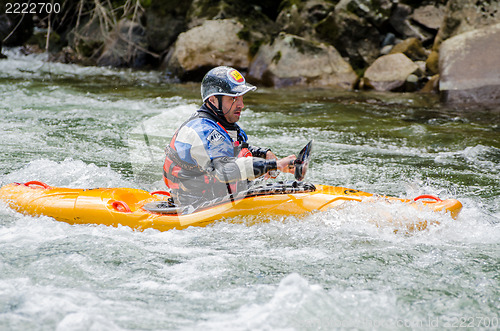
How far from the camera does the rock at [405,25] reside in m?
12.1

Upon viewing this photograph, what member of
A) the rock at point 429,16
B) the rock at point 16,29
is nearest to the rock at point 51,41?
the rock at point 16,29

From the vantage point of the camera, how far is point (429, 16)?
12180 millimetres

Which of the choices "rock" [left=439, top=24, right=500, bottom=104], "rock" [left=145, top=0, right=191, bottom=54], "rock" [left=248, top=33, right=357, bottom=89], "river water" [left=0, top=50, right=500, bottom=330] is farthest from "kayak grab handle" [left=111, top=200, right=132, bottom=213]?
"rock" [left=145, top=0, right=191, bottom=54]

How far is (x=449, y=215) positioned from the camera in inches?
148

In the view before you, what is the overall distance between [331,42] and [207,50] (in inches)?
119

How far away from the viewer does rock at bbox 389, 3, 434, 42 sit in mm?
12102

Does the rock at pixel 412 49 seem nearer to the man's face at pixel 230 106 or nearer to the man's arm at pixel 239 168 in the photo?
the man's face at pixel 230 106

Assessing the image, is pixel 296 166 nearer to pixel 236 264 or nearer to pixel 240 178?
pixel 240 178

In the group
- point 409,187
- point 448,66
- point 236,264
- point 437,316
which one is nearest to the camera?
point 437,316

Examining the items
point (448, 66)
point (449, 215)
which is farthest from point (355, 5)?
point (449, 215)

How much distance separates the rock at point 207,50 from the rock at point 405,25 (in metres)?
3.81

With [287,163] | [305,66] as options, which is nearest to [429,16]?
[305,66]

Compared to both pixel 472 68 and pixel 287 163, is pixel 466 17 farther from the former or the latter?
pixel 287 163

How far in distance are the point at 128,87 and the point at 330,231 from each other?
8459 mm
